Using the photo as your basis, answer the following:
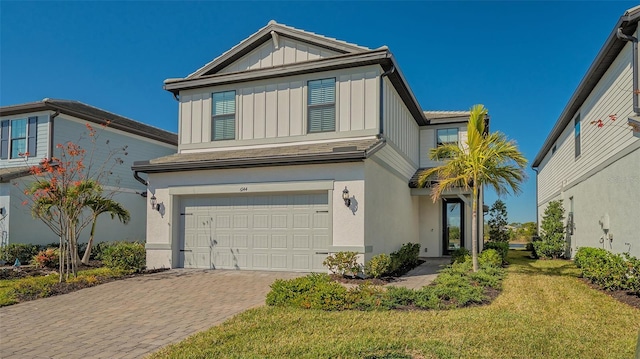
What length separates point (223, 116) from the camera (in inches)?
543

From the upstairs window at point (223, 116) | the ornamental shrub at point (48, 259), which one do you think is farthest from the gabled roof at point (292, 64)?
the ornamental shrub at point (48, 259)

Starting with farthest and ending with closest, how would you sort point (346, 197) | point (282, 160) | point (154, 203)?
point (154, 203), point (282, 160), point (346, 197)

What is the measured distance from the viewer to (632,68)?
939 centimetres

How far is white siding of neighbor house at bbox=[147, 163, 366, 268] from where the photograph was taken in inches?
425

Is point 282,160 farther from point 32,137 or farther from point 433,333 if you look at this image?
point 32,137

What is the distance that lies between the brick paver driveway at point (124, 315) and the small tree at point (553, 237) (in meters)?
12.3

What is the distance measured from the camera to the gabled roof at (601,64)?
8.85 meters

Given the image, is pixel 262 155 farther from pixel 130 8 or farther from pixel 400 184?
pixel 130 8

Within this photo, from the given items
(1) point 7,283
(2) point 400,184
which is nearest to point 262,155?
(2) point 400,184

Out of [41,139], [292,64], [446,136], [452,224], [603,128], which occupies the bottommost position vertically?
[452,224]

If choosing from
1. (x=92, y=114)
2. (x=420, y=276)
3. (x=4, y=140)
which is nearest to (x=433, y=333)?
(x=420, y=276)

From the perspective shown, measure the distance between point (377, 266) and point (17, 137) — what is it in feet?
51.6

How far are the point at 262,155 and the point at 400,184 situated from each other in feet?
17.1

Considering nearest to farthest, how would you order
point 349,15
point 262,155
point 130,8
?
1. point 262,155
2. point 130,8
3. point 349,15
